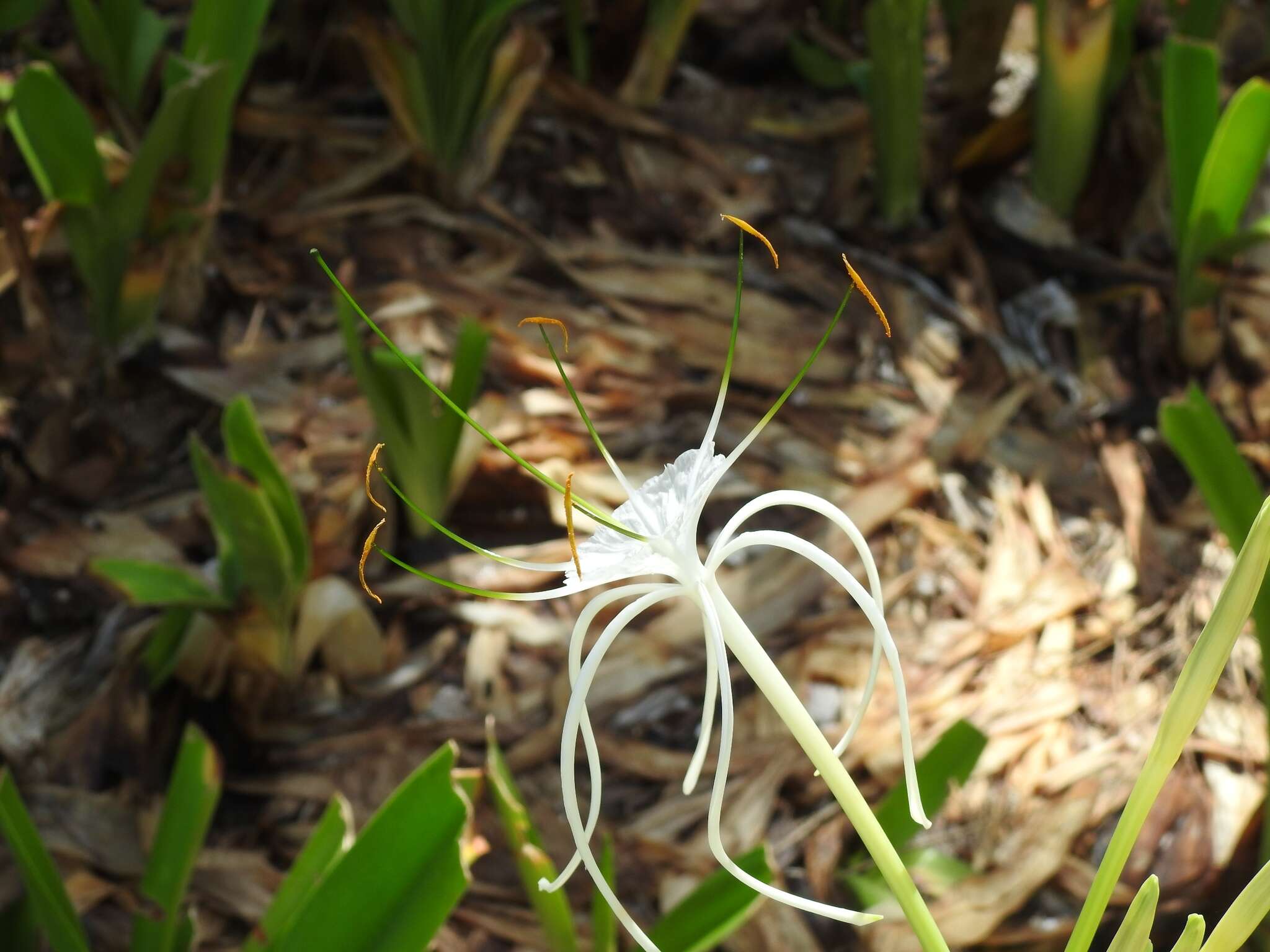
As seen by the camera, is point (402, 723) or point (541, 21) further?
point (541, 21)

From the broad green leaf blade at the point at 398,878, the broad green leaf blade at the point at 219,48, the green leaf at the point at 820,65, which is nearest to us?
the broad green leaf blade at the point at 398,878

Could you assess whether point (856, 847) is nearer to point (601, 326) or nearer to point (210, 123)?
point (601, 326)

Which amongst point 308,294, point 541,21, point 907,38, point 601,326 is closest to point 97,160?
point 308,294

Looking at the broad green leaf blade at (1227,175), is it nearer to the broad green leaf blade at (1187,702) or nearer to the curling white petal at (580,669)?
the broad green leaf blade at (1187,702)

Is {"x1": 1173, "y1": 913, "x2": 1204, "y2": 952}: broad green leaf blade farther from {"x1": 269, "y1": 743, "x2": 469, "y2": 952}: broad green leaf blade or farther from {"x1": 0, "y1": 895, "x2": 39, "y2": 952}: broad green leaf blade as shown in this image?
{"x1": 0, "y1": 895, "x2": 39, "y2": 952}: broad green leaf blade

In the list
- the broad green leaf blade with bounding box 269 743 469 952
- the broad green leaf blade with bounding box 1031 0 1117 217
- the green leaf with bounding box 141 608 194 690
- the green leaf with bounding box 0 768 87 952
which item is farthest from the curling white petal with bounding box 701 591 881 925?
the broad green leaf blade with bounding box 1031 0 1117 217

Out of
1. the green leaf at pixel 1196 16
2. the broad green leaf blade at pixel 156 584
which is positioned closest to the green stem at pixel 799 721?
the broad green leaf blade at pixel 156 584

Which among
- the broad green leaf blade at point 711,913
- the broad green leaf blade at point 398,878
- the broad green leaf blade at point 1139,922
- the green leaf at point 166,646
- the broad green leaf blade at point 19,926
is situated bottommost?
the broad green leaf blade at point 19,926
